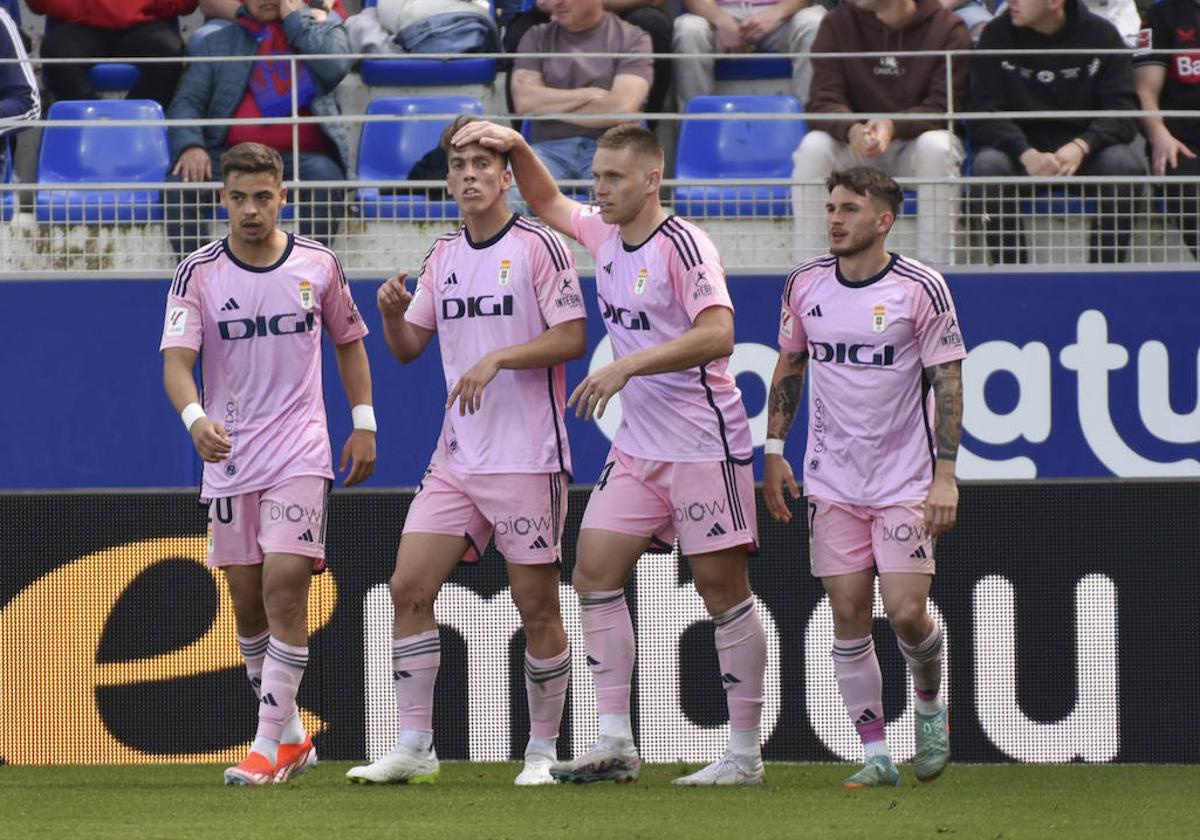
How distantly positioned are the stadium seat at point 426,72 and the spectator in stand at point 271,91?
1.54 ft

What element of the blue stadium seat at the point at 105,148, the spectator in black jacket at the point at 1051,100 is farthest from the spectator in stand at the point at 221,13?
the spectator in black jacket at the point at 1051,100

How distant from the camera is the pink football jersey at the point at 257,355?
249 inches

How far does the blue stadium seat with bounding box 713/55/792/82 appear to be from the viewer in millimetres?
10953

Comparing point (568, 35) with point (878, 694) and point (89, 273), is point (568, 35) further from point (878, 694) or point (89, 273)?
point (878, 694)

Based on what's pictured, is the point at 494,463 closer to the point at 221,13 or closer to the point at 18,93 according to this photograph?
the point at 18,93

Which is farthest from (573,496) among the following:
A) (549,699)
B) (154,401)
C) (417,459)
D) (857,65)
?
(857,65)

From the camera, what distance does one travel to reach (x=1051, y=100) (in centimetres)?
985

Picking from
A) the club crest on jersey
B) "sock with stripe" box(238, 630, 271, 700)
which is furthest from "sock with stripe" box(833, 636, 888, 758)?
"sock with stripe" box(238, 630, 271, 700)

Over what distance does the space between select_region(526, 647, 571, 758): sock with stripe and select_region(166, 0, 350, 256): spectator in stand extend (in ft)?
14.0

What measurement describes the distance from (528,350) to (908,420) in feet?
4.01

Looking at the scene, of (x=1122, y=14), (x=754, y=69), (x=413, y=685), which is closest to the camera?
(x=413, y=685)

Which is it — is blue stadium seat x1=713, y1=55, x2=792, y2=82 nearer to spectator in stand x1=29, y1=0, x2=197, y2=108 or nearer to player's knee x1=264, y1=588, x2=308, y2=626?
spectator in stand x1=29, y1=0, x2=197, y2=108

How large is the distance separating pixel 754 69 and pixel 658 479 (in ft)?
17.2

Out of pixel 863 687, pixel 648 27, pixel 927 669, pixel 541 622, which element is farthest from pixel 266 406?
pixel 648 27
